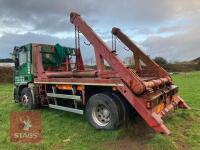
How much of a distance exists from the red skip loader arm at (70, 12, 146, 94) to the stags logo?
259 cm

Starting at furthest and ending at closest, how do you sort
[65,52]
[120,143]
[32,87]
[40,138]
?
[65,52] < [32,87] < [40,138] < [120,143]

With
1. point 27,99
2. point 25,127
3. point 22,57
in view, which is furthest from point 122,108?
point 22,57

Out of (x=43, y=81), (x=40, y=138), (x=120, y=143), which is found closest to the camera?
(x=120, y=143)

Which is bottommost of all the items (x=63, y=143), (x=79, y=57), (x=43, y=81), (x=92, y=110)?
(x=63, y=143)

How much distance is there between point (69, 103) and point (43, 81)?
51.1 inches

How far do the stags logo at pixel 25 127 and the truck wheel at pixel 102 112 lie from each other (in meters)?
1.44

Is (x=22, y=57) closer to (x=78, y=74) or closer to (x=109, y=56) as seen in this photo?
(x=78, y=74)

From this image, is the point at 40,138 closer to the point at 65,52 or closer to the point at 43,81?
the point at 43,81

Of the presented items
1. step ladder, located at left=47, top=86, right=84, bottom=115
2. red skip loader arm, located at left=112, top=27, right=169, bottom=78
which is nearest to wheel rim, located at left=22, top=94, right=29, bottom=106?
step ladder, located at left=47, top=86, right=84, bottom=115

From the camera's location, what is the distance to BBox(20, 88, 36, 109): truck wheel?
37.1 feet

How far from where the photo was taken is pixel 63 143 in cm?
738

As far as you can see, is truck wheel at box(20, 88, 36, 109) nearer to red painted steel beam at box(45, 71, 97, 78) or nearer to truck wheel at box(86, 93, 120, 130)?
red painted steel beam at box(45, 71, 97, 78)

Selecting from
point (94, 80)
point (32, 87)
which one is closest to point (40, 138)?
point (94, 80)

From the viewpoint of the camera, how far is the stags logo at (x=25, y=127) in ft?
26.1
